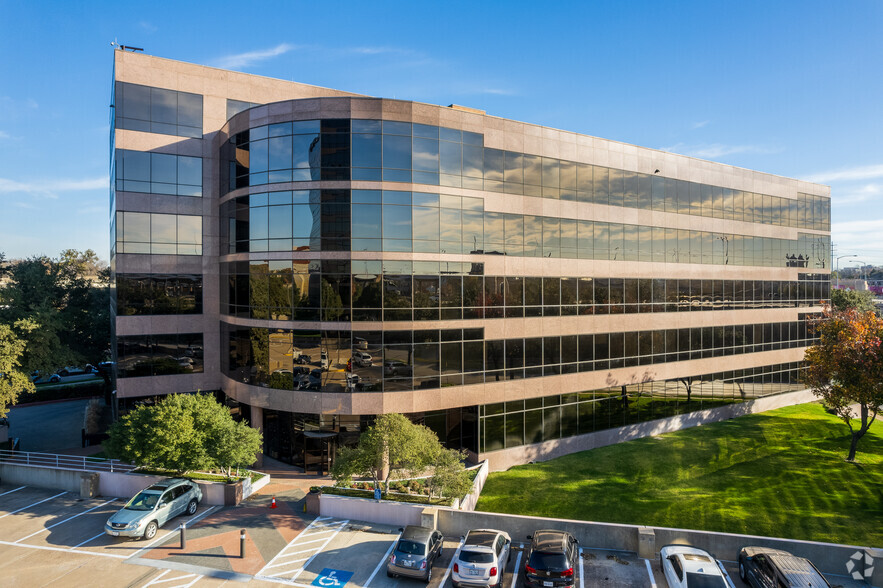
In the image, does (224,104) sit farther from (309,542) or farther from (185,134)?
(309,542)

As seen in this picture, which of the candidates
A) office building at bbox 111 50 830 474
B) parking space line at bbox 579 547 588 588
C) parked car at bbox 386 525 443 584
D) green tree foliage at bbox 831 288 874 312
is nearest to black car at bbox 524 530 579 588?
parking space line at bbox 579 547 588 588

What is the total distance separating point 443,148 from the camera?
27.0 metres

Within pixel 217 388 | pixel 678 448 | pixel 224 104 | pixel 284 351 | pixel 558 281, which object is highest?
pixel 224 104

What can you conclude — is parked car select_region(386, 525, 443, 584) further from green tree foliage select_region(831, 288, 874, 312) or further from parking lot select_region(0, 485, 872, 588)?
green tree foliage select_region(831, 288, 874, 312)

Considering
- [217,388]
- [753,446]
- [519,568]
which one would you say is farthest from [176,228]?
[753,446]

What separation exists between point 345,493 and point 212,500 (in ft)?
20.6

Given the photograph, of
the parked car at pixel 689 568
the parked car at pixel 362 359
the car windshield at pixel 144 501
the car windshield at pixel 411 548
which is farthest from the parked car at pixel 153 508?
the parked car at pixel 689 568

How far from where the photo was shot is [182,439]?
21.5 metres

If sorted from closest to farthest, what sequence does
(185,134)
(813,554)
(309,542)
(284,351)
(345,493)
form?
(813,554) → (309,542) → (345,493) → (284,351) → (185,134)

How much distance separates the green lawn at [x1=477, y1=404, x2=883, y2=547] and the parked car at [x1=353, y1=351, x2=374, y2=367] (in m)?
8.82

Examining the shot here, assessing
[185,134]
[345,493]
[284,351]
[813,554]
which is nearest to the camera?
[813,554]

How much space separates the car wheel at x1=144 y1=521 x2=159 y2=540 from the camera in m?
18.9

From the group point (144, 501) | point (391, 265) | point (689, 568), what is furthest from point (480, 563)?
point (391, 265)

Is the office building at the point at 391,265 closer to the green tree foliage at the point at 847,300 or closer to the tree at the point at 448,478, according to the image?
the tree at the point at 448,478
